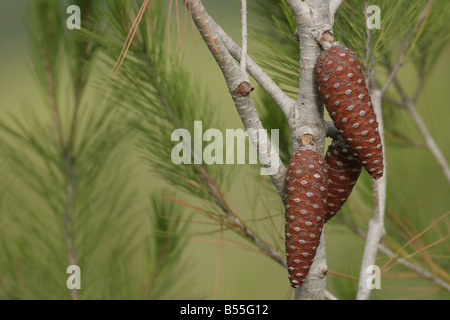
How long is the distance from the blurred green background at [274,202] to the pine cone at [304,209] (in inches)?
5.1

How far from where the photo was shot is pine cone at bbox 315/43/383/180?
0.24 meters

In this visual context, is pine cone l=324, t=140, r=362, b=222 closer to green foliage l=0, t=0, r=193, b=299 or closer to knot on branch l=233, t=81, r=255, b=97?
knot on branch l=233, t=81, r=255, b=97

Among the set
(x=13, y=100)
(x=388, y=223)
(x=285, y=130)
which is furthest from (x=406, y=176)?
(x=13, y=100)

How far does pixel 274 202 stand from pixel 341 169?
0.62 feet

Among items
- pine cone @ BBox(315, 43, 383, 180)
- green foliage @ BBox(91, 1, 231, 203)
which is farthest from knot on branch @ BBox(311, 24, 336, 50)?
green foliage @ BBox(91, 1, 231, 203)

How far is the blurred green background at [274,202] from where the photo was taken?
0.56m

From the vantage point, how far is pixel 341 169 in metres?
0.26

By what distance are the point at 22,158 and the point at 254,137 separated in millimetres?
267

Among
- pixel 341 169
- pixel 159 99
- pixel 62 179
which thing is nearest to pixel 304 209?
pixel 341 169

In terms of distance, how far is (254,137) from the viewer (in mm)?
261

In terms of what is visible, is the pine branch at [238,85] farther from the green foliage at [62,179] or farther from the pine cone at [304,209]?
the green foliage at [62,179]

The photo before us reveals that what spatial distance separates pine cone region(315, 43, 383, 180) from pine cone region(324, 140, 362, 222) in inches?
0.7

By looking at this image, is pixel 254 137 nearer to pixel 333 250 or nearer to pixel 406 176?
pixel 406 176

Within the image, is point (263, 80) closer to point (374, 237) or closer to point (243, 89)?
point (243, 89)
